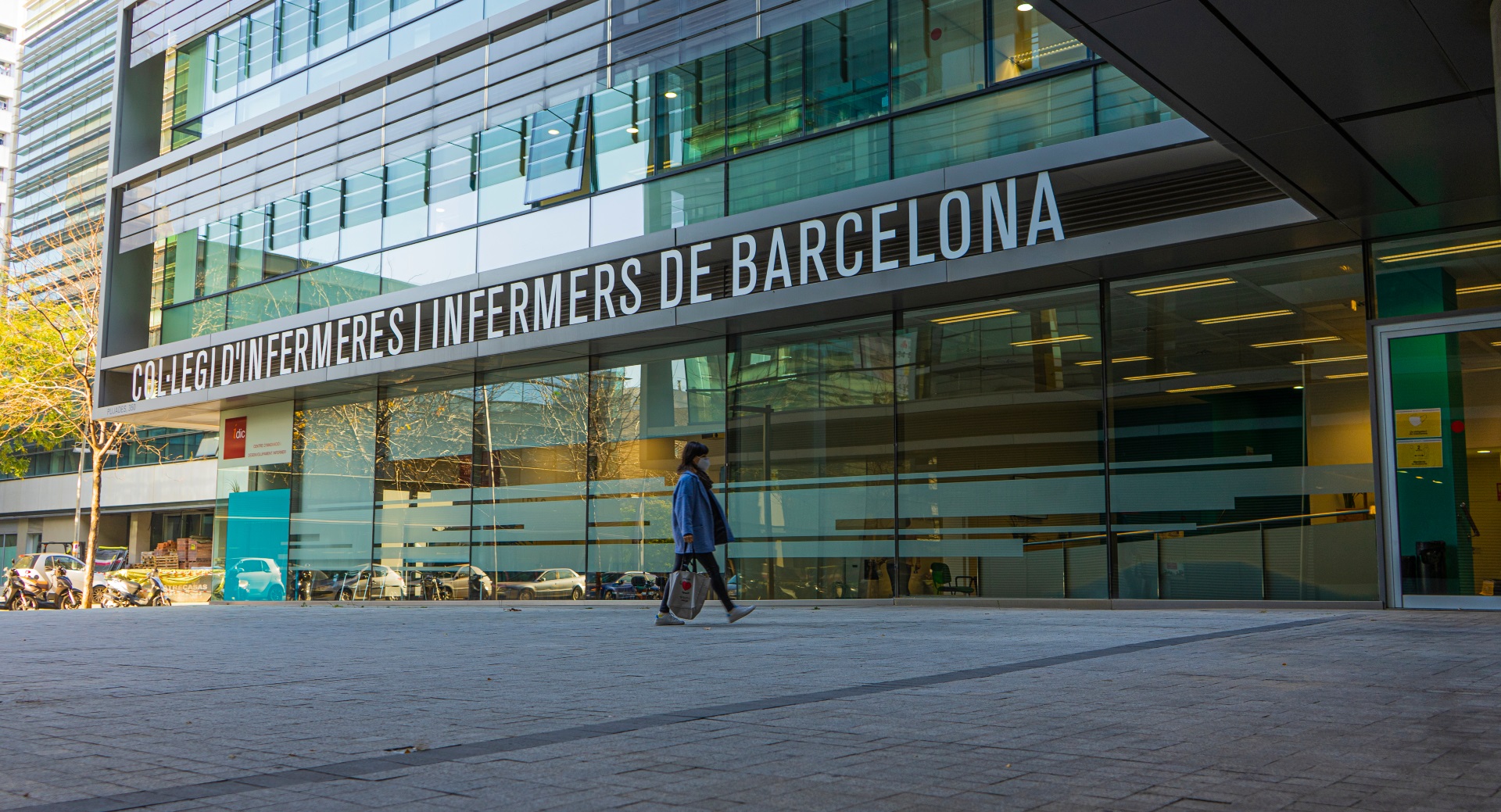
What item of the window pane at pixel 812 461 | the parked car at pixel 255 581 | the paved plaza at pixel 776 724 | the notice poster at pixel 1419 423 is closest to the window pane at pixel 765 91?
the window pane at pixel 812 461

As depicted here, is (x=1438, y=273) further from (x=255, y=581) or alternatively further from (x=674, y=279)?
(x=255, y=581)

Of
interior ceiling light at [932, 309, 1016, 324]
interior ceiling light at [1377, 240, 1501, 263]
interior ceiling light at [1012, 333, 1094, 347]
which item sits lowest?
interior ceiling light at [1012, 333, 1094, 347]

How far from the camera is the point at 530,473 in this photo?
19.1 metres

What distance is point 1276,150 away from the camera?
9.52m

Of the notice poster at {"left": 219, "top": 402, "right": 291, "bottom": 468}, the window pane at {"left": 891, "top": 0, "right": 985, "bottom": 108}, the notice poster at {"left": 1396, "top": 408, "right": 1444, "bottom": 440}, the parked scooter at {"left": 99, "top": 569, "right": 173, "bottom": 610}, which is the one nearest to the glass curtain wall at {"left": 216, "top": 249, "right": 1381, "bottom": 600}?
the notice poster at {"left": 1396, "top": 408, "right": 1444, "bottom": 440}

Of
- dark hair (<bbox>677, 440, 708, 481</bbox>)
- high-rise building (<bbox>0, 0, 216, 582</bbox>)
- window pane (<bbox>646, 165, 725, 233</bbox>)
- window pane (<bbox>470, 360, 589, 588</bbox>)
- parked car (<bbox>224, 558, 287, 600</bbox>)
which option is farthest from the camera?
high-rise building (<bbox>0, 0, 216, 582</bbox>)

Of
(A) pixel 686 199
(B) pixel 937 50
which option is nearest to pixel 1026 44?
(B) pixel 937 50

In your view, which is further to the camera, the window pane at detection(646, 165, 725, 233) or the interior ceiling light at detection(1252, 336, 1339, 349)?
the window pane at detection(646, 165, 725, 233)

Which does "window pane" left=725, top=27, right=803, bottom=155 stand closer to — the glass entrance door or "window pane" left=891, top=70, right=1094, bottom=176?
"window pane" left=891, top=70, right=1094, bottom=176

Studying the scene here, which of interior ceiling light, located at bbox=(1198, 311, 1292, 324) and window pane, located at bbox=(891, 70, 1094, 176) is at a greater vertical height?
window pane, located at bbox=(891, 70, 1094, 176)

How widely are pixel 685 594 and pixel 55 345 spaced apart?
2798 centimetres

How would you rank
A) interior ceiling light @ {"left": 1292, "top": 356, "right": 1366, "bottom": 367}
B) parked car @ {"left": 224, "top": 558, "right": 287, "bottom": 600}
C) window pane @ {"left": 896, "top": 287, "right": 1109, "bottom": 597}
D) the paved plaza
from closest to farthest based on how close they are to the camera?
the paved plaza → interior ceiling light @ {"left": 1292, "top": 356, "right": 1366, "bottom": 367} → window pane @ {"left": 896, "top": 287, "right": 1109, "bottom": 597} → parked car @ {"left": 224, "top": 558, "right": 287, "bottom": 600}

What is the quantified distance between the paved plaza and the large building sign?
19.4 ft

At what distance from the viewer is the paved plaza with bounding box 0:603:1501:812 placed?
3.14 m
